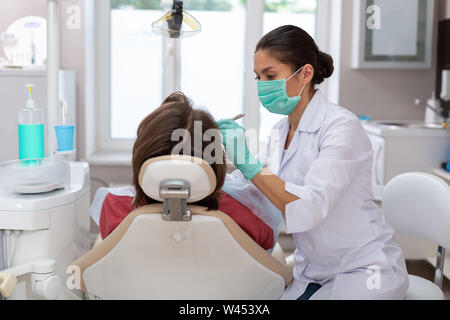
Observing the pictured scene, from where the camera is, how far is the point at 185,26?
1.38 meters

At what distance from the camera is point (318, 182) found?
1130 mm

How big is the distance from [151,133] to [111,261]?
26cm

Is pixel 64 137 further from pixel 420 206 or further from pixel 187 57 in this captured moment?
pixel 187 57

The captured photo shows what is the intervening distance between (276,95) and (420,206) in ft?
1.84

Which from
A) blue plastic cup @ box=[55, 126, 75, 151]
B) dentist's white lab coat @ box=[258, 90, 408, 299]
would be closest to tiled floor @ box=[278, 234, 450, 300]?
dentist's white lab coat @ box=[258, 90, 408, 299]

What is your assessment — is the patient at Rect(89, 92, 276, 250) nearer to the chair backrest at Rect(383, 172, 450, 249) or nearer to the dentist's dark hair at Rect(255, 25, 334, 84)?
the dentist's dark hair at Rect(255, 25, 334, 84)

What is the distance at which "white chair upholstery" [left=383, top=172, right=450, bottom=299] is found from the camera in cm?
142

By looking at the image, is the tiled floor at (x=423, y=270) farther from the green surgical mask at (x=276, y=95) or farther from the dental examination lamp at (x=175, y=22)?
the dental examination lamp at (x=175, y=22)

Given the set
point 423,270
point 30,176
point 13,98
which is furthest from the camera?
point 423,270

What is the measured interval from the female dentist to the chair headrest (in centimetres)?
21

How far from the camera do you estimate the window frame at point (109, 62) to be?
3209 mm

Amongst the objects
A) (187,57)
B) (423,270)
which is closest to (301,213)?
(423,270)

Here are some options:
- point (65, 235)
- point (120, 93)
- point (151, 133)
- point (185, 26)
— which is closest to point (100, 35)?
point (120, 93)
